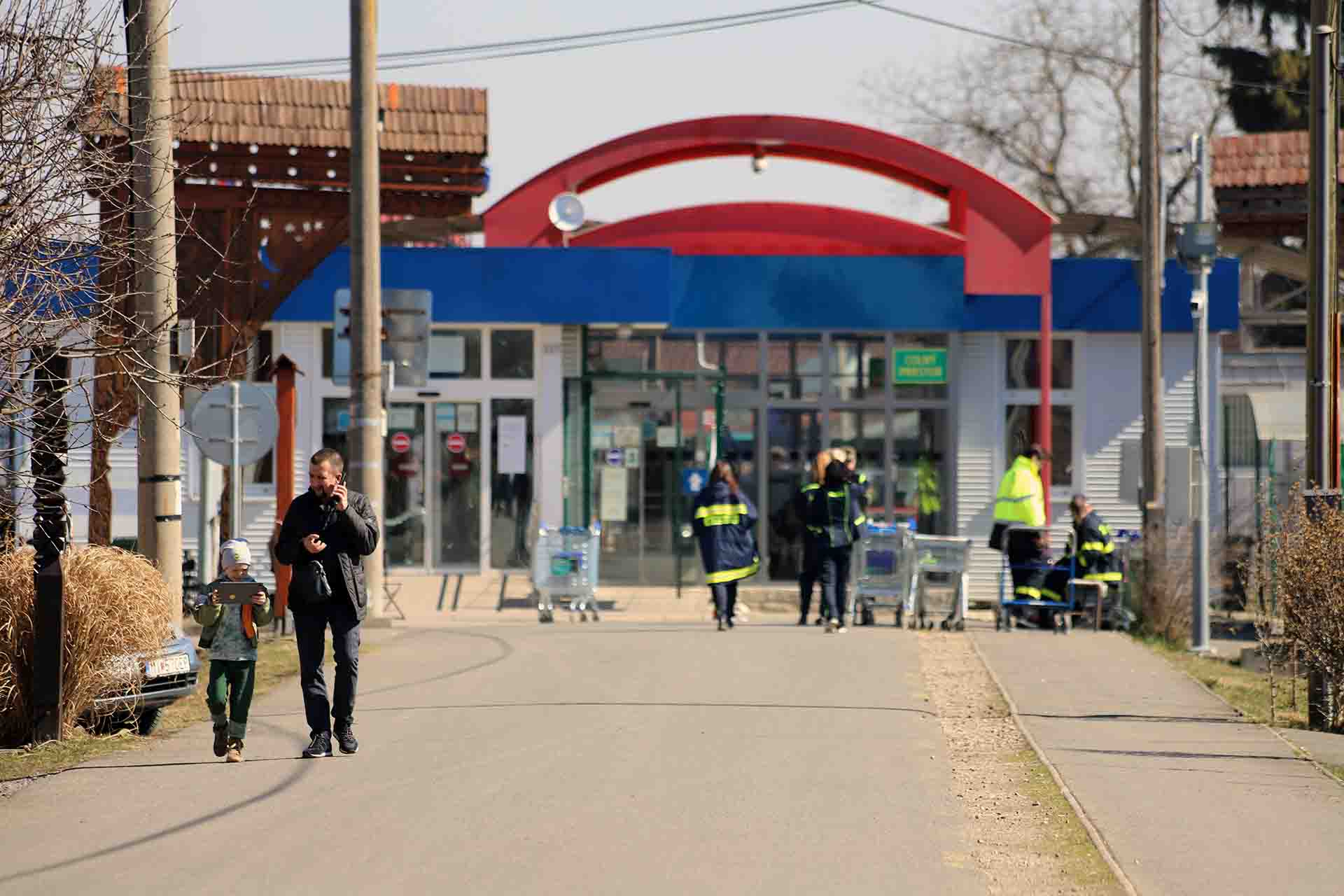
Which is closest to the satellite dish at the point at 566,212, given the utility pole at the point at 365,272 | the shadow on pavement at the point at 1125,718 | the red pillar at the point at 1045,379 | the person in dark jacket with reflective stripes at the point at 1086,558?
the red pillar at the point at 1045,379

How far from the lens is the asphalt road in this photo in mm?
7582

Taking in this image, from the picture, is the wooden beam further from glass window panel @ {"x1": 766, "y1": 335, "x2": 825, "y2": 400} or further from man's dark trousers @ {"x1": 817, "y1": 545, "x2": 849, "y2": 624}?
man's dark trousers @ {"x1": 817, "y1": 545, "x2": 849, "y2": 624}

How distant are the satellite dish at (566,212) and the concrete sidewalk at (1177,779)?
10492mm

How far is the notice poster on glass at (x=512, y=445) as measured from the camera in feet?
79.3

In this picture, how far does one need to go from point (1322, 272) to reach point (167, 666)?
8.13m

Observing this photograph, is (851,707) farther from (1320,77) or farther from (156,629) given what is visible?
(1320,77)

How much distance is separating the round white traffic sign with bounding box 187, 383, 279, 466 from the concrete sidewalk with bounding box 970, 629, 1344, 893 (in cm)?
620

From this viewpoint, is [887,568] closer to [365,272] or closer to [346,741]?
[365,272]

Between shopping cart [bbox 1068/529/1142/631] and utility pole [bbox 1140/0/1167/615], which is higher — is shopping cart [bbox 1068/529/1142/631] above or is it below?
below

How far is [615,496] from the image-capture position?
79.0ft

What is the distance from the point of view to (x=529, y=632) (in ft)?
Answer: 59.7

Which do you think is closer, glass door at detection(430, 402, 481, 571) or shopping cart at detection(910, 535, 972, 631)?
shopping cart at detection(910, 535, 972, 631)

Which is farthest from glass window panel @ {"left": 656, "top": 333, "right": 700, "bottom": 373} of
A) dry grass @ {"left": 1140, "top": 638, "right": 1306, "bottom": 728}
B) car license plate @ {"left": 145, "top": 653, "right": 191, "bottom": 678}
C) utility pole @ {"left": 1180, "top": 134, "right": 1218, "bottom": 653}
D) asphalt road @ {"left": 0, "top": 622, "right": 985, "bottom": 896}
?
car license plate @ {"left": 145, "top": 653, "right": 191, "bottom": 678}

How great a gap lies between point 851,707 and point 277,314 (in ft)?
43.5
